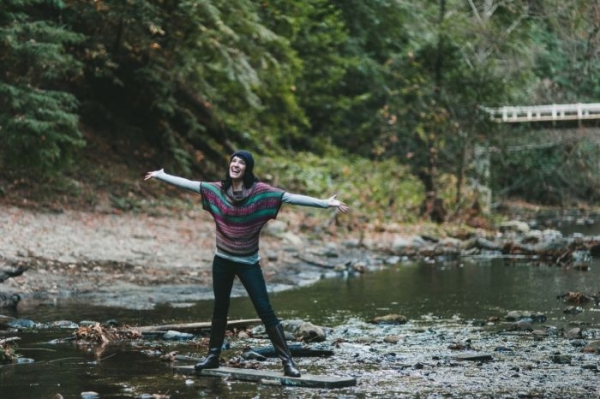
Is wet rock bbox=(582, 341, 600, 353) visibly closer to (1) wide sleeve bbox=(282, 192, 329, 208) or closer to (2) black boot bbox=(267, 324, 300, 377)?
(2) black boot bbox=(267, 324, 300, 377)

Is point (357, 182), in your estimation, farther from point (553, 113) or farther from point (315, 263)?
point (315, 263)

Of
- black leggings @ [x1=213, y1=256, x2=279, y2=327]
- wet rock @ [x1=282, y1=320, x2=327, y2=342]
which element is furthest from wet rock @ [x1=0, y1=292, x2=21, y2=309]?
black leggings @ [x1=213, y1=256, x2=279, y2=327]

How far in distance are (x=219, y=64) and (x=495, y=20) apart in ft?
63.4

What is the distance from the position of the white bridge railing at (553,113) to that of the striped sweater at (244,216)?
32598mm

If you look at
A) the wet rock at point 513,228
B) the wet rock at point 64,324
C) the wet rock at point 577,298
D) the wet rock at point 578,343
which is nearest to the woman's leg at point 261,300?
the wet rock at point 578,343

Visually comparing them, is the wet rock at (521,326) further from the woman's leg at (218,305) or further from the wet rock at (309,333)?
the woman's leg at (218,305)

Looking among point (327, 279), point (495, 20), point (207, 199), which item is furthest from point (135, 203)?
point (495, 20)

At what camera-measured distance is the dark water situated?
9.05 metres

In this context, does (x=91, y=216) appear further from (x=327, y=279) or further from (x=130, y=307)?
(x=130, y=307)

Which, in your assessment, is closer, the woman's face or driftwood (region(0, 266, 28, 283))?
the woman's face

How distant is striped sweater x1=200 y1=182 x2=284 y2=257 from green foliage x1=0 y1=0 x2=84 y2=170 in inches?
440

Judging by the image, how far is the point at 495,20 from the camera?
42.1m

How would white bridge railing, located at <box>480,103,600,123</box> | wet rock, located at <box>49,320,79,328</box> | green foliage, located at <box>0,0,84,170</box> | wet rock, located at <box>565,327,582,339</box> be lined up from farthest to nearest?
1. white bridge railing, located at <box>480,103,600,123</box>
2. green foliage, located at <box>0,0,84,170</box>
3. wet rock, located at <box>49,320,79,328</box>
4. wet rock, located at <box>565,327,582,339</box>

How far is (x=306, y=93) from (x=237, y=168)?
32824 mm
